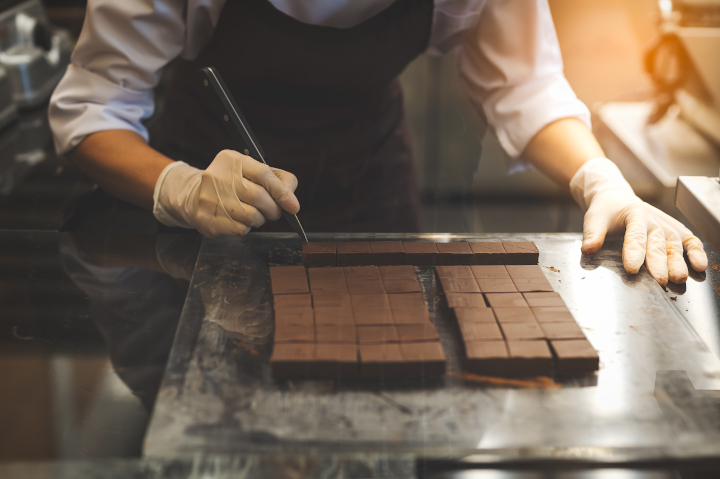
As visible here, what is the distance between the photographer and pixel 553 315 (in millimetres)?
1161

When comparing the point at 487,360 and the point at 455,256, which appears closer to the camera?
the point at 487,360

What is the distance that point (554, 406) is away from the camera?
962 millimetres

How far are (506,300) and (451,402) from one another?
336mm

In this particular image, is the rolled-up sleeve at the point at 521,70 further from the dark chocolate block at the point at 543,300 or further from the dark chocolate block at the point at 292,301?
the dark chocolate block at the point at 292,301

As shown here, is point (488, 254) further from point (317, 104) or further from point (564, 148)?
point (317, 104)

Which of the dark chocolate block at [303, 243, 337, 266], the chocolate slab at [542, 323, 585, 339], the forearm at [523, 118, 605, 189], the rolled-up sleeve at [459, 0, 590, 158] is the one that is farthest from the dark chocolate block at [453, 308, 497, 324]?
the rolled-up sleeve at [459, 0, 590, 158]

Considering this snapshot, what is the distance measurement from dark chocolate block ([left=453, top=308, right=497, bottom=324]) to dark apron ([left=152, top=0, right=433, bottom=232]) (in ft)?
3.01

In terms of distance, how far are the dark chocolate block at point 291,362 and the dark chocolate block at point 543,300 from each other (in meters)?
0.50

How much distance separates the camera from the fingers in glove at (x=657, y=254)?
1377mm

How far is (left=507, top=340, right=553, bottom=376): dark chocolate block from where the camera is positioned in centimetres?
102

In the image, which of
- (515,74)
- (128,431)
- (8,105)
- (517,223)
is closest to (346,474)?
(128,431)

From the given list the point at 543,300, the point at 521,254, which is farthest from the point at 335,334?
the point at 521,254

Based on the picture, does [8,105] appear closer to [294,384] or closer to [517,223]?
[294,384]

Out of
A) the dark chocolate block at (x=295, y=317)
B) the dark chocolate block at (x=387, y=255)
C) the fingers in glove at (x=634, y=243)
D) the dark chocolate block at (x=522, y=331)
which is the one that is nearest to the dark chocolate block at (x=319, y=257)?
the dark chocolate block at (x=387, y=255)
